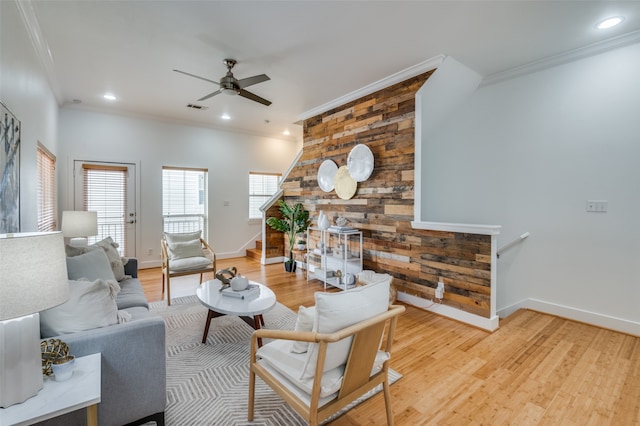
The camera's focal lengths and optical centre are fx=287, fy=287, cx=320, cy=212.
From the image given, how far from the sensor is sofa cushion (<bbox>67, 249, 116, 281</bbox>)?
2.28 metres

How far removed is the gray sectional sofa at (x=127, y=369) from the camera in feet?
4.79

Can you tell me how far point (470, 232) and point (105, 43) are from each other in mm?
4262

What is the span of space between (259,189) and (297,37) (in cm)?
449

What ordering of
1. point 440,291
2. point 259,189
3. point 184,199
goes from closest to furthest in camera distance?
1. point 440,291
2. point 184,199
3. point 259,189

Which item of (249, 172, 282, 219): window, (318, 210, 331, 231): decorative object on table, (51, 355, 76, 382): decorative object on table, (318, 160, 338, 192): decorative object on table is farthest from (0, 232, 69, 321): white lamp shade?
(249, 172, 282, 219): window

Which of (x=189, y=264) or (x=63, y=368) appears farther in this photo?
(x=189, y=264)

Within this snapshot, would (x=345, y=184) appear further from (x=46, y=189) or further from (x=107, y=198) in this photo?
(x=107, y=198)

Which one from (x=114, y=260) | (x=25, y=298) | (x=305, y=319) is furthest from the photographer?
(x=114, y=260)

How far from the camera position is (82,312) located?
1.62 metres

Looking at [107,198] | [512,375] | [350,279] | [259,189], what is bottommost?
[512,375]

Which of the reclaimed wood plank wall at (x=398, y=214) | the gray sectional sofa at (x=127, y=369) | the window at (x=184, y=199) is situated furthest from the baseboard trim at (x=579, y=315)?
the window at (x=184, y=199)

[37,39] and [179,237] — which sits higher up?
[37,39]

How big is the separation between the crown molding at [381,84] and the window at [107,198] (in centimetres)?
362

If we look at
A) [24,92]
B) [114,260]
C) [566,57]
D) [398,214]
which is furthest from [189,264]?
[566,57]
